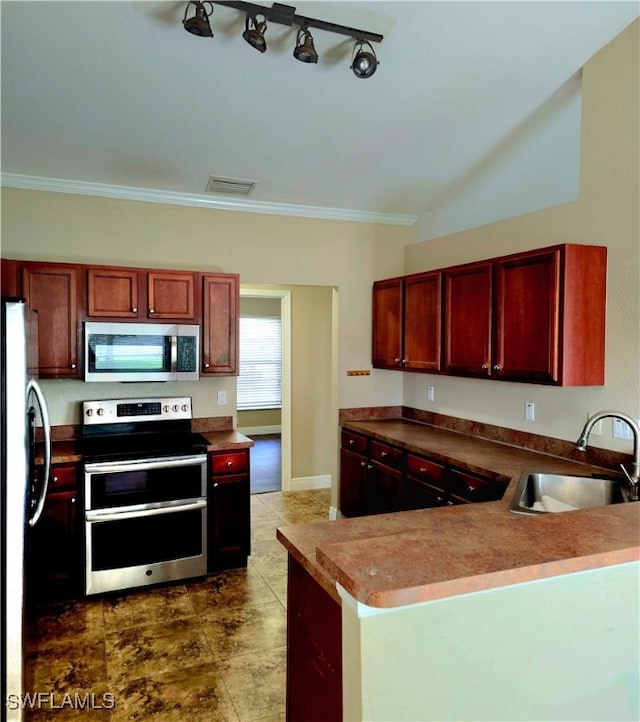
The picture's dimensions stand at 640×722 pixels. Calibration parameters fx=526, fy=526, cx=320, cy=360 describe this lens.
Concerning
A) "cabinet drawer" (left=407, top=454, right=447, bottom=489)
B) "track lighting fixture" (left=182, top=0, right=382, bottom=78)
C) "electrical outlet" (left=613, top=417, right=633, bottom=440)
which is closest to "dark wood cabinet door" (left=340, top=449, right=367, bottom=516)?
"cabinet drawer" (left=407, top=454, right=447, bottom=489)

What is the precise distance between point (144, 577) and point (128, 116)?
2.82 metres

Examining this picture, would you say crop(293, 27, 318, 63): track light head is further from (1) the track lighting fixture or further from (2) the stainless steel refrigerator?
(2) the stainless steel refrigerator

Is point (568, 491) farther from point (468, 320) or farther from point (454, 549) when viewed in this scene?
point (454, 549)

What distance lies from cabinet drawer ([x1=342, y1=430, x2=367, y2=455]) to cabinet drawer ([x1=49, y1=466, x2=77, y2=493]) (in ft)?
6.98

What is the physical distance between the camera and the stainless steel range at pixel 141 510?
3.23 metres

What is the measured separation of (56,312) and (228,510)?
1.73 metres

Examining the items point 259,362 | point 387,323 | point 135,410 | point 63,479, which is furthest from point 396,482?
point 259,362

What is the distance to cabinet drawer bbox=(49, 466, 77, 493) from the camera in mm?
3164

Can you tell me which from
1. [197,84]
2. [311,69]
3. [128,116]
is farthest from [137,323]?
[311,69]

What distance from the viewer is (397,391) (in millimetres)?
4840

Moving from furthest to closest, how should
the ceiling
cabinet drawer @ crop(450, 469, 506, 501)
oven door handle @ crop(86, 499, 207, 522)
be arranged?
oven door handle @ crop(86, 499, 207, 522)
cabinet drawer @ crop(450, 469, 506, 501)
the ceiling

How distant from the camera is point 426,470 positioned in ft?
11.4

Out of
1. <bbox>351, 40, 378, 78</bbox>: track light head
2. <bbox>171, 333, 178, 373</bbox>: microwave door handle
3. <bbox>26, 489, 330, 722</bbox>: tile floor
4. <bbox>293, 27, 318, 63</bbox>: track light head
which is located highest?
<bbox>351, 40, 378, 78</bbox>: track light head

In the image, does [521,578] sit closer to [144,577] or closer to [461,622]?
[461,622]
